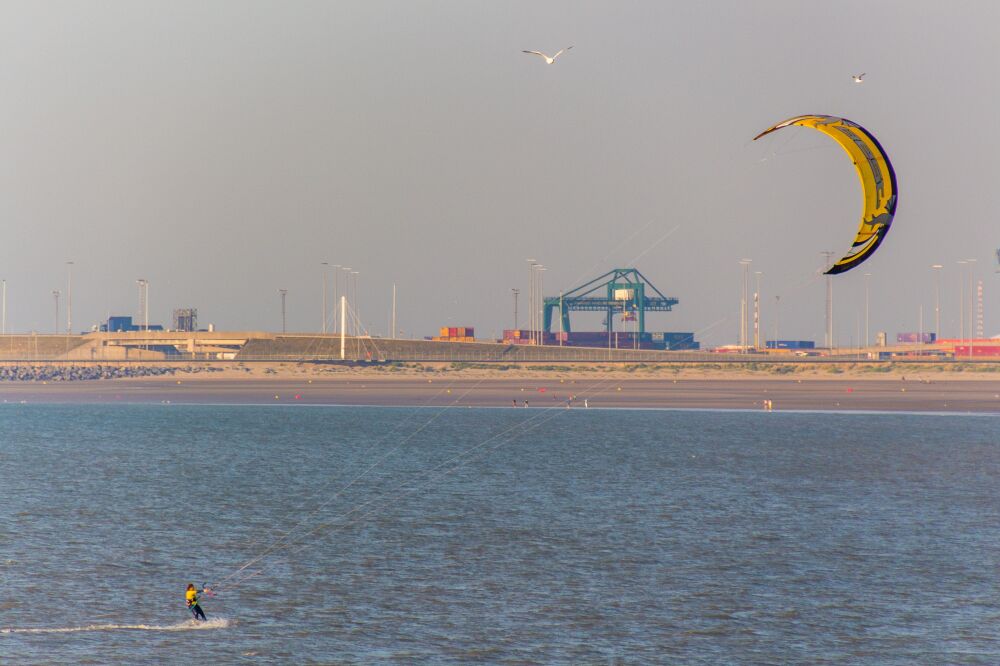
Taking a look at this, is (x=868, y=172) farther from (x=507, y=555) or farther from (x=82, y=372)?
(x=82, y=372)

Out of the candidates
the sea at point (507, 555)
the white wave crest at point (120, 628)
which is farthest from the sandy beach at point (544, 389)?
the white wave crest at point (120, 628)

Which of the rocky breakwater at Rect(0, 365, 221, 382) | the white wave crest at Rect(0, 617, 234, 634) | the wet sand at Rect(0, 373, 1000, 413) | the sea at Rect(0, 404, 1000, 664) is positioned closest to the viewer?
the sea at Rect(0, 404, 1000, 664)

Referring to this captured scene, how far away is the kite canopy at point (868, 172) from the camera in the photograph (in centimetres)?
3509

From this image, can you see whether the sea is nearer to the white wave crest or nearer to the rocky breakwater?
the white wave crest

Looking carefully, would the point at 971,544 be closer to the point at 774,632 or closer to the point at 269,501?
the point at 774,632

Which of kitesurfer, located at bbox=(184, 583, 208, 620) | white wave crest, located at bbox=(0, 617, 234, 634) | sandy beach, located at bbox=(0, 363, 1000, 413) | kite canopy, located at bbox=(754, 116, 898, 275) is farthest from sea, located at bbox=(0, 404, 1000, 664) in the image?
sandy beach, located at bbox=(0, 363, 1000, 413)

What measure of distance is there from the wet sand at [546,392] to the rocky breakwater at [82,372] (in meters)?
4.20

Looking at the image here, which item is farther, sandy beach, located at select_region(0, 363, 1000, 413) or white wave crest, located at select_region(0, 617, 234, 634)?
sandy beach, located at select_region(0, 363, 1000, 413)

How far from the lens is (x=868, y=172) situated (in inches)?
1419

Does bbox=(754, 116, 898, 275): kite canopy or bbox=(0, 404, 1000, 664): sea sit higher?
bbox=(754, 116, 898, 275): kite canopy

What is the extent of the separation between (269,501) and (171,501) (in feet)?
14.3

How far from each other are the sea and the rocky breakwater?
8541cm

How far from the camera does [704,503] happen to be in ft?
178

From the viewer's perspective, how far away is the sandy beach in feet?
412
